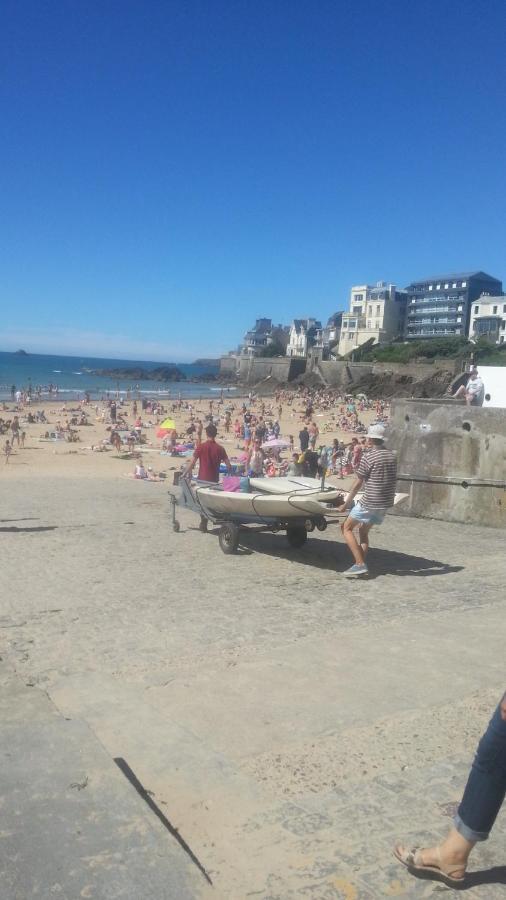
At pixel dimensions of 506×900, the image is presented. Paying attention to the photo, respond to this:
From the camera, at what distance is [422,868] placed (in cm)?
253

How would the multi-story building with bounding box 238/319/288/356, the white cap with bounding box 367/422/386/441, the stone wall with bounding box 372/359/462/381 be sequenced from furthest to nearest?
the multi-story building with bounding box 238/319/288/356 → the stone wall with bounding box 372/359/462/381 → the white cap with bounding box 367/422/386/441

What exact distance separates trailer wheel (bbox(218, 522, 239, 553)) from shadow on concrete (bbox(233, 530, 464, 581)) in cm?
23

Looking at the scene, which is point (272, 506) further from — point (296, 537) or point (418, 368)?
point (418, 368)

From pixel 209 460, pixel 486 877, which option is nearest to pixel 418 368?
pixel 209 460

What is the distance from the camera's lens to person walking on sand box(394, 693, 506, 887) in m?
2.41

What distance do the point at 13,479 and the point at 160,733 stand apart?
557 inches

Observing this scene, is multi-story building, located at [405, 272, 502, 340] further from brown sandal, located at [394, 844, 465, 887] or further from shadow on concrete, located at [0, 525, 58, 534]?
brown sandal, located at [394, 844, 465, 887]

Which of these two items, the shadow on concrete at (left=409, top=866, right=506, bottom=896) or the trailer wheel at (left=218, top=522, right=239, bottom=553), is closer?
the shadow on concrete at (left=409, top=866, right=506, bottom=896)

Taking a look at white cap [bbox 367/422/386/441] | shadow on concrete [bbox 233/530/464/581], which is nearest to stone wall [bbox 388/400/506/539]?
shadow on concrete [bbox 233/530/464/581]

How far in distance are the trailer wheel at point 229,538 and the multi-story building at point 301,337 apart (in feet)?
401

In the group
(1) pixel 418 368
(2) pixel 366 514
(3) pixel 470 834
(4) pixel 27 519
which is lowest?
(4) pixel 27 519

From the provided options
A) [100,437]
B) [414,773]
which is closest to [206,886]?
[414,773]

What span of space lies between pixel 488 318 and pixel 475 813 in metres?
102

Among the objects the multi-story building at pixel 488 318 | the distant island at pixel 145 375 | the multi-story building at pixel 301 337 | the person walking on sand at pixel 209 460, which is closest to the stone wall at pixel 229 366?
the distant island at pixel 145 375
